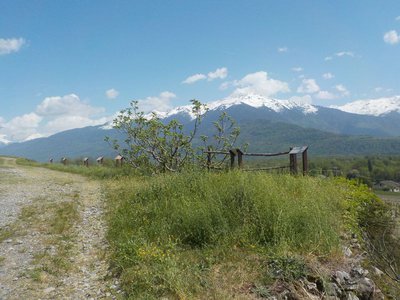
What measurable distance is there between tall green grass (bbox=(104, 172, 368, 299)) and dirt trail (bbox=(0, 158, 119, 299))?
21.5 inches

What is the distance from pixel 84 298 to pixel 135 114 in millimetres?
14724

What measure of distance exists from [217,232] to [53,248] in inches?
168

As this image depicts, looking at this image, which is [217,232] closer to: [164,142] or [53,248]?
[53,248]

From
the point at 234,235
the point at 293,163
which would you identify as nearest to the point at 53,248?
the point at 234,235

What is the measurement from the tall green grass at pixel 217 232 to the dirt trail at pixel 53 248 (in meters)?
0.55

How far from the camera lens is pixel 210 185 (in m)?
10.4

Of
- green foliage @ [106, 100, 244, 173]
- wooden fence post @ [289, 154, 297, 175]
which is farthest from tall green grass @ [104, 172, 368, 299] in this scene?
green foliage @ [106, 100, 244, 173]

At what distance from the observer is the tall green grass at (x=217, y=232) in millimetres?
6395

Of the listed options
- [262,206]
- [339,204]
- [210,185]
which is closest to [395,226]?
[339,204]

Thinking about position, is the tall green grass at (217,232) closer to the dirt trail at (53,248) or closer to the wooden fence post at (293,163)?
the dirt trail at (53,248)

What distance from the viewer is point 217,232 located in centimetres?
766

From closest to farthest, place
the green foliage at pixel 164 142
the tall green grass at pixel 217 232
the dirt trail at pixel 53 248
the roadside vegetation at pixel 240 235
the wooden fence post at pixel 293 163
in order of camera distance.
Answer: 1. the roadside vegetation at pixel 240 235
2. the tall green grass at pixel 217 232
3. the dirt trail at pixel 53 248
4. the wooden fence post at pixel 293 163
5. the green foliage at pixel 164 142

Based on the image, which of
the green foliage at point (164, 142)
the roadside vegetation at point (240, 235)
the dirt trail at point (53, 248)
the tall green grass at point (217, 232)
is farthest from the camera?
the green foliage at point (164, 142)

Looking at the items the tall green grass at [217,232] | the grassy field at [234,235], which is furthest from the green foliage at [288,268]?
the tall green grass at [217,232]
